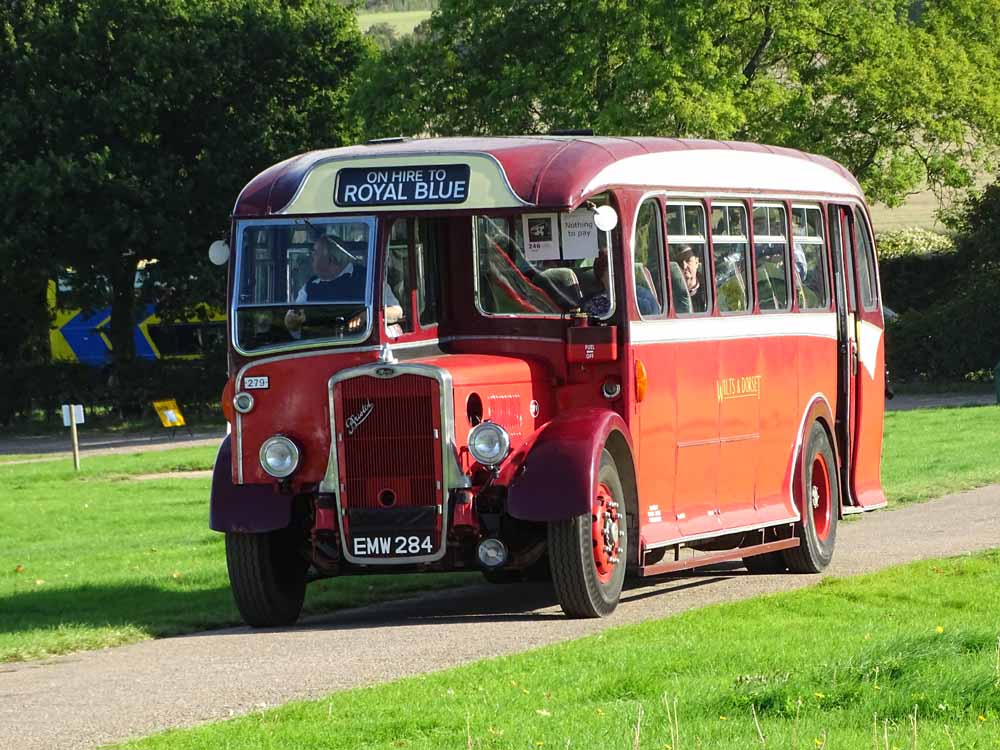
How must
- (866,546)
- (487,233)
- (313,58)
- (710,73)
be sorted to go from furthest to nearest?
(313,58)
(710,73)
(866,546)
(487,233)

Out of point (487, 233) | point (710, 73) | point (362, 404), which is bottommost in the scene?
point (362, 404)

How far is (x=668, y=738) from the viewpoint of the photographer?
7.70 m

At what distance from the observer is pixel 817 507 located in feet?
53.5

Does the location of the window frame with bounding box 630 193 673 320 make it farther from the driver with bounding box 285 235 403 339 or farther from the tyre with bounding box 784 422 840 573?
the tyre with bounding box 784 422 840 573

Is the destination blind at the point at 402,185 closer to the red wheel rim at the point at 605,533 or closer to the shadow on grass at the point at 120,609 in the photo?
the red wheel rim at the point at 605,533

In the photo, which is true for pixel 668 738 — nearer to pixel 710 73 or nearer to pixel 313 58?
pixel 710 73

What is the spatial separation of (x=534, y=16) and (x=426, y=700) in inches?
1523

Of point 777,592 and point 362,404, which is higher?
point 362,404

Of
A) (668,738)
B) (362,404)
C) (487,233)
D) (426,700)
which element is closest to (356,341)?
(362,404)

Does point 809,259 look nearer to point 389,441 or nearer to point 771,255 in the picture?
point 771,255

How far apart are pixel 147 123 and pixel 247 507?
33.7m

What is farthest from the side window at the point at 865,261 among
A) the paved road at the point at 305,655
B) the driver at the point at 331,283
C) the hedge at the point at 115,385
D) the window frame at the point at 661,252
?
the hedge at the point at 115,385

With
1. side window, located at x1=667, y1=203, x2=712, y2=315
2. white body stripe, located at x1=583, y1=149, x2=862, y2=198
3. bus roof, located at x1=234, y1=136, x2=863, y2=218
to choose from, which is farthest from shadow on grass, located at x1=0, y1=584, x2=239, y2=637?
white body stripe, located at x1=583, y1=149, x2=862, y2=198

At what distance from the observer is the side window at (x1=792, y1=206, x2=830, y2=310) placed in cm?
1602
